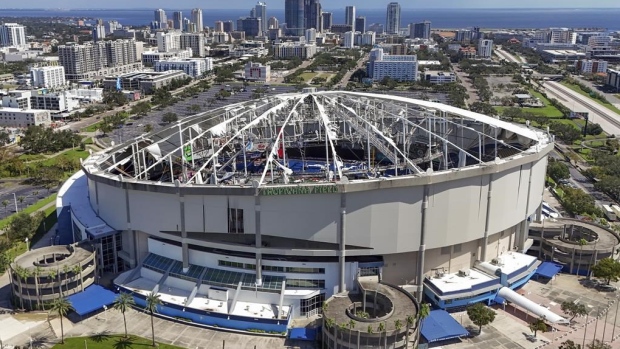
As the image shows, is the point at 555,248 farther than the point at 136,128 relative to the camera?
No

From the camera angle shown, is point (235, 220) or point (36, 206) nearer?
point (235, 220)

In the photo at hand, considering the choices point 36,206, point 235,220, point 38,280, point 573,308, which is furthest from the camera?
point 36,206

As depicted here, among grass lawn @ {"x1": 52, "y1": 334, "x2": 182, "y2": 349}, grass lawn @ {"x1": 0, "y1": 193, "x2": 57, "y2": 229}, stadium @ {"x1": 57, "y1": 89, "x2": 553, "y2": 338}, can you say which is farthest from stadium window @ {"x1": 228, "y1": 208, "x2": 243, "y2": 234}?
grass lawn @ {"x1": 0, "y1": 193, "x2": 57, "y2": 229}

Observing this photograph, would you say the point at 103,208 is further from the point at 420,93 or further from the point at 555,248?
the point at 420,93

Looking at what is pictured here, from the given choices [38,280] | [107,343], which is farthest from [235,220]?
[38,280]

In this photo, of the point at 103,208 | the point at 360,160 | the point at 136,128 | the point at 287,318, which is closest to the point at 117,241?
the point at 103,208

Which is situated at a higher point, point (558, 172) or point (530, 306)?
point (558, 172)

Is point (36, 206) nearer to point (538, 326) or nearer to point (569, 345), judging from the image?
point (538, 326)
